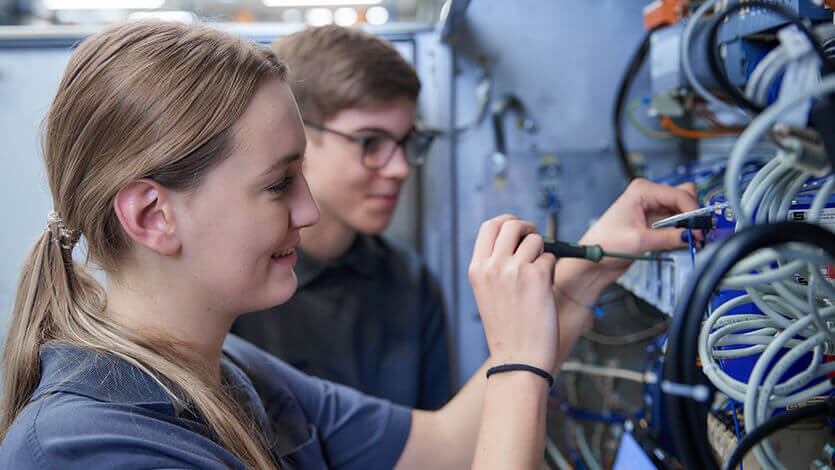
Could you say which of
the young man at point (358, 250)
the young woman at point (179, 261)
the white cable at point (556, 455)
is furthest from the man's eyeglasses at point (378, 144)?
the white cable at point (556, 455)

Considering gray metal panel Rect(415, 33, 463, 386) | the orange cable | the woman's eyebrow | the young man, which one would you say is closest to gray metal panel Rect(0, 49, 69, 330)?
→ the young man

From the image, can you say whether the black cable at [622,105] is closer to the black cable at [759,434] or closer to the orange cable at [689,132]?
the orange cable at [689,132]

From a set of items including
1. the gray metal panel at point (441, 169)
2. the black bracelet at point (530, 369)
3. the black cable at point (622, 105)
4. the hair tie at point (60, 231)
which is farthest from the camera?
the gray metal panel at point (441, 169)

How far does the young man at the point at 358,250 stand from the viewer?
126 centimetres

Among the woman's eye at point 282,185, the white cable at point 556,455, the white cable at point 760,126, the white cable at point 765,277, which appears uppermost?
the white cable at point 760,126

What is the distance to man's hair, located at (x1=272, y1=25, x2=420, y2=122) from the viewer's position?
48.8 inches

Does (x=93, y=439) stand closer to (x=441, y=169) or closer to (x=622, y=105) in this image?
(x=441, y=169)

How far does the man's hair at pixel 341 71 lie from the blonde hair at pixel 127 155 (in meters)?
0.49

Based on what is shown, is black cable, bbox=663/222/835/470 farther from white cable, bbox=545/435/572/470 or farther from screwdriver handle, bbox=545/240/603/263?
white cable, bbox=545/435/572/470

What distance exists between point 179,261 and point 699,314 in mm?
621

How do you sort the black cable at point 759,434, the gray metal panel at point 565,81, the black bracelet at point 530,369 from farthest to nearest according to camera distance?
the gray metal panel at point 565,81 → the black bracelet at point 530,369 → the black cable at point 759,434

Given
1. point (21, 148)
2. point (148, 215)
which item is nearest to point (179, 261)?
point (148, 215)

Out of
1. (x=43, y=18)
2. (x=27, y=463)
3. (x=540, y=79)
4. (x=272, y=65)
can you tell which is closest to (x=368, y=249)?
(x=540, y=79)

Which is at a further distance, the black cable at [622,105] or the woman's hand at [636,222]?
the black cable at [622,105]
